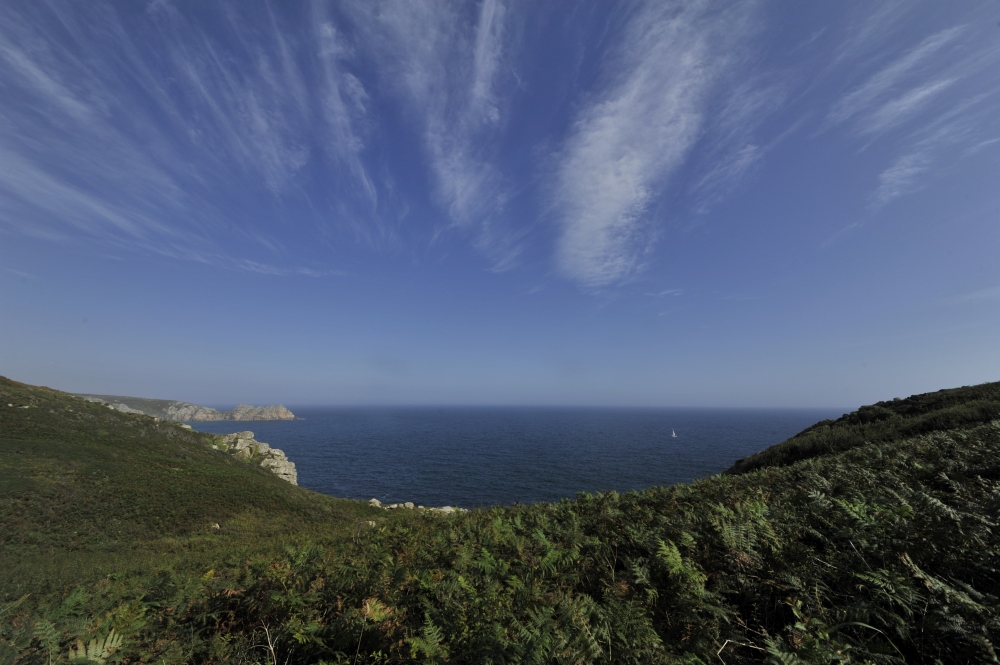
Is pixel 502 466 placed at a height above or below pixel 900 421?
below

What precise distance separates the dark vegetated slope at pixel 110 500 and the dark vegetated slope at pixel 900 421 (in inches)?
1163

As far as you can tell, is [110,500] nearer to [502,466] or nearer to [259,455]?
[259,455]

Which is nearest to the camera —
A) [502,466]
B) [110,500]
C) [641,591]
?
[641,591]

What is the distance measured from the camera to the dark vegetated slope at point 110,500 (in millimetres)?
19375

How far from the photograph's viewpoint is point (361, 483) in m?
63.1

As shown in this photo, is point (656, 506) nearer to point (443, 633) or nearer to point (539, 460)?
point (443, 633)

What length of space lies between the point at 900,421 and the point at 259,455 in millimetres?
75639

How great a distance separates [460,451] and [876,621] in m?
94.7

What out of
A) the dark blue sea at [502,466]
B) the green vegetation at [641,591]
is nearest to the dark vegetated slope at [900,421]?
the green vegetation at [641,591]

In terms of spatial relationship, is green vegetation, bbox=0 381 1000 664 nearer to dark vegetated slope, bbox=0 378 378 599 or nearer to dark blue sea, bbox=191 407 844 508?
dark vegetated slope, bbox=0 378 378 599

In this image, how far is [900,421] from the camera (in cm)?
2022

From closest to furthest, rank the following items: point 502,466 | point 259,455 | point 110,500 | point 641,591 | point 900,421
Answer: point 641,591 < point 900,421 < point 110,500 < point 259,455 < point 502,466

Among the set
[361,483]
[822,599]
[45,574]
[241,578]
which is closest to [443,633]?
[822,599]

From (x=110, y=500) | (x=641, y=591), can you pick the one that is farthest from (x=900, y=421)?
(x=110, y=500)
